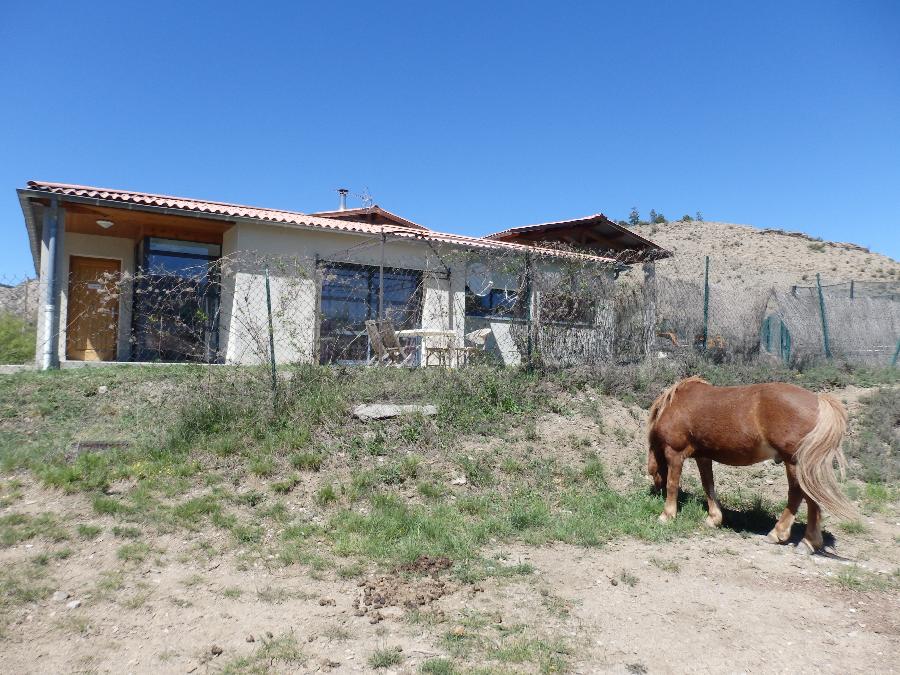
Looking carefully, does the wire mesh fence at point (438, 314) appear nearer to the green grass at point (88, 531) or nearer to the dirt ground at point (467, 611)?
the green grass at point (88, 531)

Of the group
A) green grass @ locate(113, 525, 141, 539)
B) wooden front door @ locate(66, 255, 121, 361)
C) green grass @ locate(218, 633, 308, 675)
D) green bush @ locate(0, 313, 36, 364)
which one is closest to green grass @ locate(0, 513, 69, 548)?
green grass @ locate(113, 525, 141, 539)

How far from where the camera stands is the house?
967 cm

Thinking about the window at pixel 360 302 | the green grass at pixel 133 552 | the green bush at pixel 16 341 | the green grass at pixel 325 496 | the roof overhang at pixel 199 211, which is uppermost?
the roof overhang at pixel 199 211

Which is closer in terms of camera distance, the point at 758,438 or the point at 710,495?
the point at 758,438

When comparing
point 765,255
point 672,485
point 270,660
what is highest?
point 765,255

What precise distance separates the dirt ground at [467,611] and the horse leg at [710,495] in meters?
0.36

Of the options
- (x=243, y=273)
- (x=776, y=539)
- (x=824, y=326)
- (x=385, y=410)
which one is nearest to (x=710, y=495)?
(x=776, y=539)

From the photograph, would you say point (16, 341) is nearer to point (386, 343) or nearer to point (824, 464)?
point (386, 343)

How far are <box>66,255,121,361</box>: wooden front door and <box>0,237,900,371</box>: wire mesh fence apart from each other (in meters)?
0.04

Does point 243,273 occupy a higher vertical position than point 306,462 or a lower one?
higher

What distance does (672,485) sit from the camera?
568 centimetres

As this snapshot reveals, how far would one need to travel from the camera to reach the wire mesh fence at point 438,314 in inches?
348

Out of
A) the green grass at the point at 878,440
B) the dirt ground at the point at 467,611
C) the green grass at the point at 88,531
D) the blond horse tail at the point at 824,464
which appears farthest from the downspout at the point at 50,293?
the green grass at the point at 878,440

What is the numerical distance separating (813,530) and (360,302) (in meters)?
9.17
